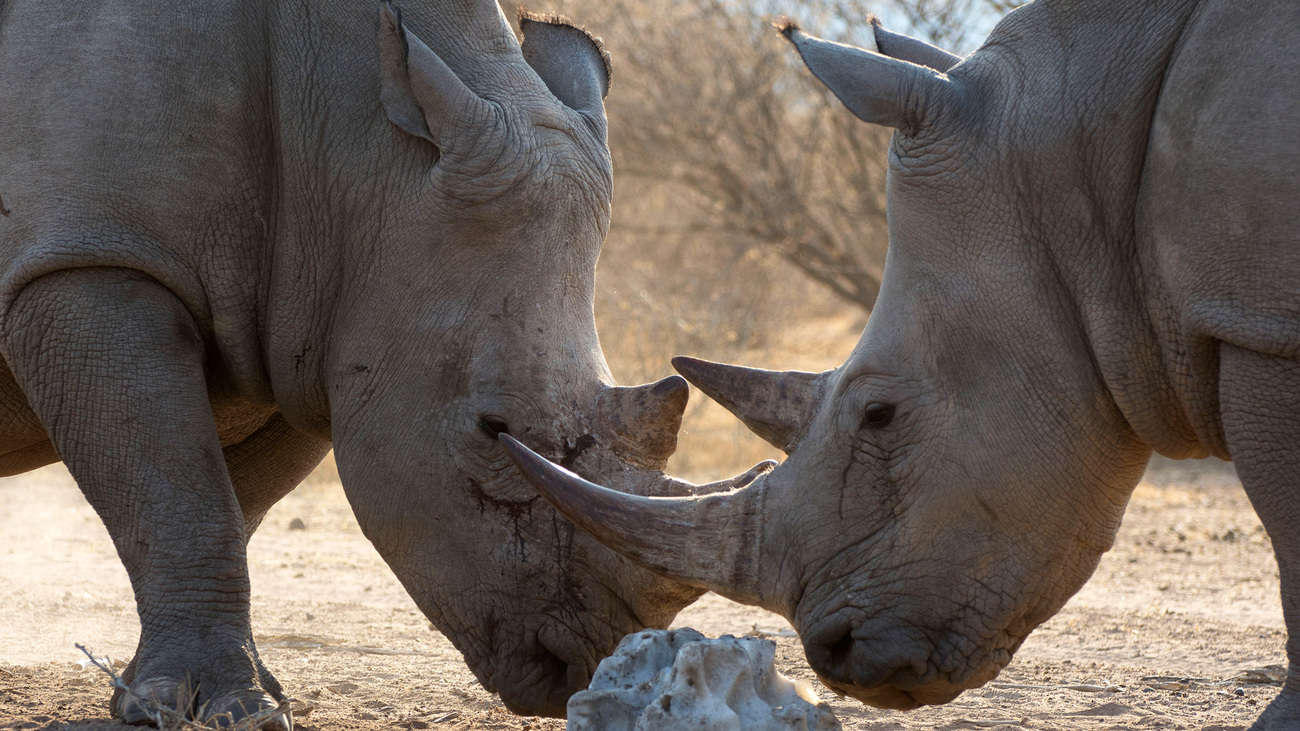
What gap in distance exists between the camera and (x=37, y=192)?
397 cm

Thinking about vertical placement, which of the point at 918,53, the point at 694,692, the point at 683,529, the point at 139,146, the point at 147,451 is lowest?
the point at 147,451

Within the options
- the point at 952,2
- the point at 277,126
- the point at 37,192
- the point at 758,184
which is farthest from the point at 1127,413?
the point at 758,184

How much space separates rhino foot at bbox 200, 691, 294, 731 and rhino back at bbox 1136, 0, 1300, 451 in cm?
233

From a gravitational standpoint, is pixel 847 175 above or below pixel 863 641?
above

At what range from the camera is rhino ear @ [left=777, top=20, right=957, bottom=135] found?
11.1 ft

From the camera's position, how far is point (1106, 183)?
3.27m

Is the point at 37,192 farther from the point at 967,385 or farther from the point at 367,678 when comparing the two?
the point at 967,385

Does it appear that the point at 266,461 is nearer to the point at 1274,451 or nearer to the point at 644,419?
the point at 644,419

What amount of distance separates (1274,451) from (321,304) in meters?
2.59

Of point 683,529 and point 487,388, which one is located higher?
point 487,388

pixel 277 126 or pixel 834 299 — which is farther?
pixel 834 299

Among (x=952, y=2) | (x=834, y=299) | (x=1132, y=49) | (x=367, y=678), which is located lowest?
(x=367, y=678)

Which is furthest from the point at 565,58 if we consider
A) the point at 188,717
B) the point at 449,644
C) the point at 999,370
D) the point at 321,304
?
the point at 449,644

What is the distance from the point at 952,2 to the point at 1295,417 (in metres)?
9.09
